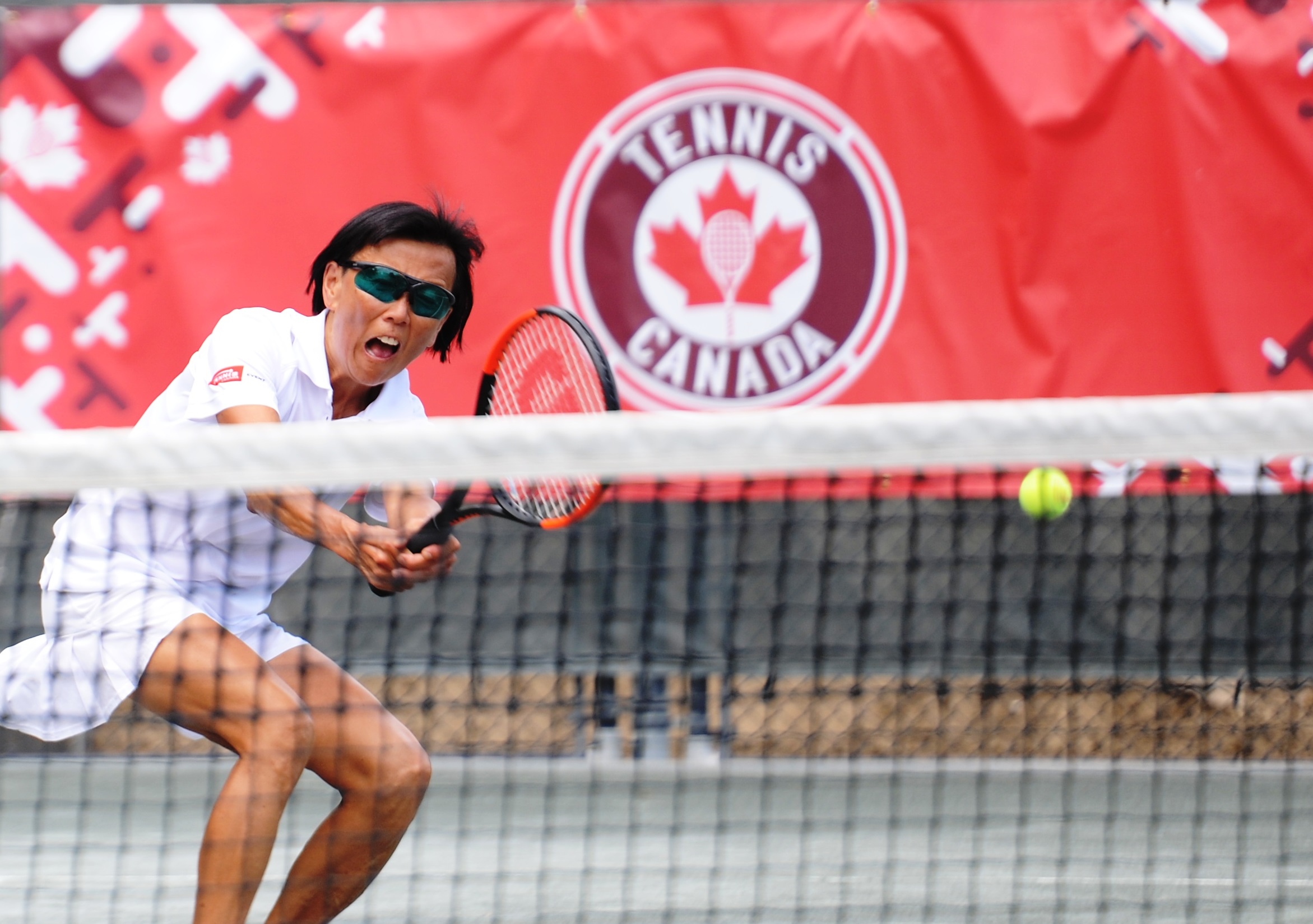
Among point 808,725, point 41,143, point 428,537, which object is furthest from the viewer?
point 808,725

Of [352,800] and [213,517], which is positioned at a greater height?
[213,517]

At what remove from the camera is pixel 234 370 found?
2.27 m

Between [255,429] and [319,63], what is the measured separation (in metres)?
3.33

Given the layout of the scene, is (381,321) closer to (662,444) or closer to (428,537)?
(428,537)

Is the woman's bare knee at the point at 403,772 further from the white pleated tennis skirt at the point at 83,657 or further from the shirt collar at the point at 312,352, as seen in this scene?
the shirt collar at the point at 312,352

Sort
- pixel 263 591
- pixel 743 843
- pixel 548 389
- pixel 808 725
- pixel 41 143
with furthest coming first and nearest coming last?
pixel 808 725
pixel 41 143
pixel 743 843
pixel 548 389
pixel 263 591

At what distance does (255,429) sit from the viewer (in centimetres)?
207

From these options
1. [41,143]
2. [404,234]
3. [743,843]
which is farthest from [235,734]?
[41,143]

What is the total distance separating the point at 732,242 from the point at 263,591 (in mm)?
2932

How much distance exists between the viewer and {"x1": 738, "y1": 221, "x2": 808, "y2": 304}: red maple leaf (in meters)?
5.09

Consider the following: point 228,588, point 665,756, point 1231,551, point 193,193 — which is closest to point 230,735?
point 228,588

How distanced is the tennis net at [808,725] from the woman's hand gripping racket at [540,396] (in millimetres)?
359

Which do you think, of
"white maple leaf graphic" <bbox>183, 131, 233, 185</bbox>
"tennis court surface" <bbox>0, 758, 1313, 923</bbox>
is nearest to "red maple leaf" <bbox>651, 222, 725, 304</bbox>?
"white maple leaf graphic" <bbox>183, 131, 233, 185</bbox>

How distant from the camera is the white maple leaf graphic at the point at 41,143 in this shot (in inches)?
197
